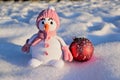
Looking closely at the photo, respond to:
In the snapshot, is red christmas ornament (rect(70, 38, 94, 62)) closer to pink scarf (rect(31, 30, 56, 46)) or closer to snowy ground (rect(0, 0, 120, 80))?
snowy ground (rect(0, 0, 120, 80))

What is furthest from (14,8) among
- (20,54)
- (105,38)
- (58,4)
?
(20,54)

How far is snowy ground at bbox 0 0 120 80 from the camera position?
3102mm

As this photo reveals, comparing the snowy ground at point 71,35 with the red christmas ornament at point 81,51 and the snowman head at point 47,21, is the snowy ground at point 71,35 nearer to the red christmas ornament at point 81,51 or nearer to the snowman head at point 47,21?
the red christmas ornament at point 81,51

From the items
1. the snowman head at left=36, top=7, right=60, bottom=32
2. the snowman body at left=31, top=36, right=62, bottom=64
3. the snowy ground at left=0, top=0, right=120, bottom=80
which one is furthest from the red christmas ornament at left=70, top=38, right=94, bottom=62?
the snowman head at left=36, top=7, right=60, bottom=32

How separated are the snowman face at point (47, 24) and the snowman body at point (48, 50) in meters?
0.10

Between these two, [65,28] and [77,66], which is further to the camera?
[65,28]

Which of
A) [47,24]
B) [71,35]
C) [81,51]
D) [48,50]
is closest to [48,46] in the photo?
[48,50]

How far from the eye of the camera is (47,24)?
3.23m

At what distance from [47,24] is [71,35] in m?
1.11

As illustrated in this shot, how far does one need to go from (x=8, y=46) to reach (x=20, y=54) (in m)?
0.29

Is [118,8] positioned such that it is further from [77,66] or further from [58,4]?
[77,66]

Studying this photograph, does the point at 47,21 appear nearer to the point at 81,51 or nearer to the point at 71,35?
the point at 81,51

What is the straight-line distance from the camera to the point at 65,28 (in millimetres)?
4684

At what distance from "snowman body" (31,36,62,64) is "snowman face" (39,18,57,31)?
10 cm
